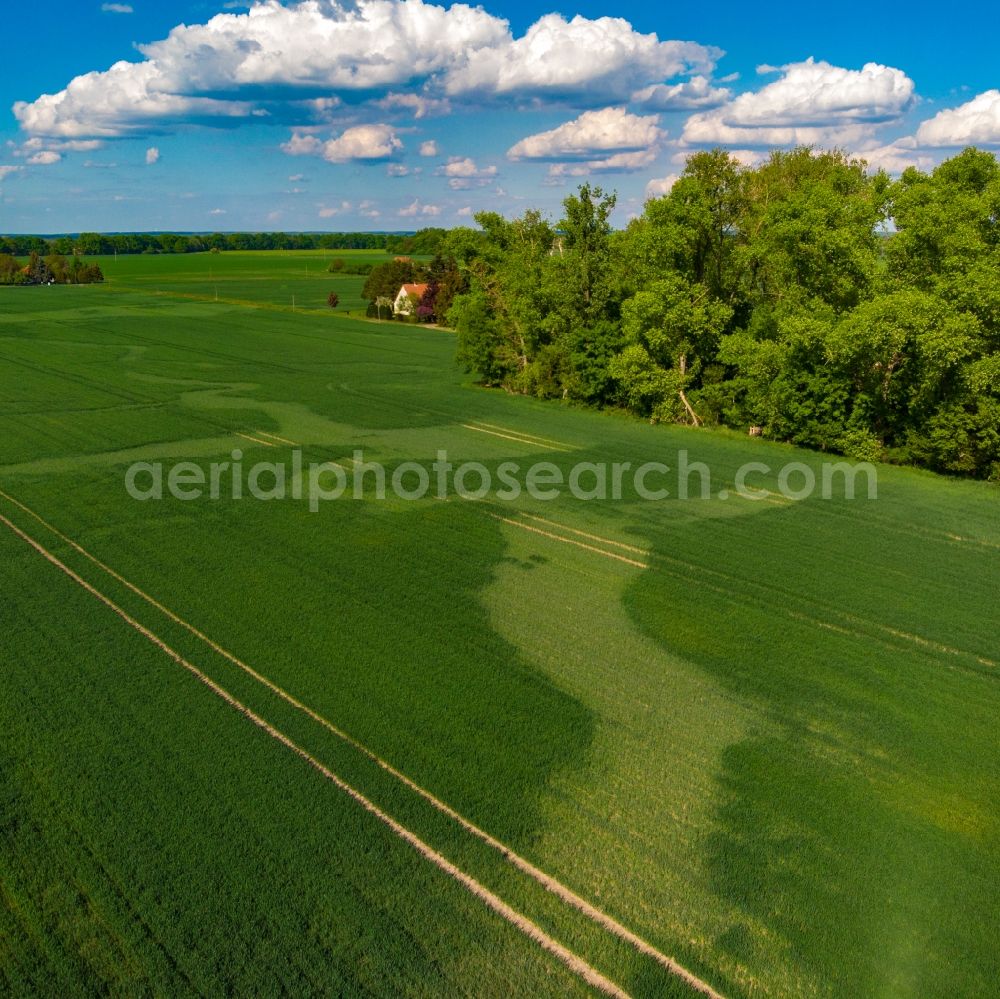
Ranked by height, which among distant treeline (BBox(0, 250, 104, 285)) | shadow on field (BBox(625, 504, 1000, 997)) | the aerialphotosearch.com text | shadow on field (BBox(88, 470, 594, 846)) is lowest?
shadow on field (BBox(625, 504, 1000, 997))

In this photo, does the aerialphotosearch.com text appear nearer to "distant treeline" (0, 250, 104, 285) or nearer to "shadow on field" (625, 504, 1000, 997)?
"shadow on field" (625, 504, 1000, 997)

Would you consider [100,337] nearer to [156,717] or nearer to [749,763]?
[156,717]

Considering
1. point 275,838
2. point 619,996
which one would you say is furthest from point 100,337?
point 619,996

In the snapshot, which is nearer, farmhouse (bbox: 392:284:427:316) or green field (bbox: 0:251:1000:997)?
green field (bbox: 0:251:1000:997)

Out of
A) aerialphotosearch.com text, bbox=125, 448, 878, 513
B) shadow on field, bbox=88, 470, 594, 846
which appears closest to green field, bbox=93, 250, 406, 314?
aerialphotosearch.com text, bbox=125, 448, 878, 513

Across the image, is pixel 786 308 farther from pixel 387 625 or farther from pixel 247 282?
pixel 247 282

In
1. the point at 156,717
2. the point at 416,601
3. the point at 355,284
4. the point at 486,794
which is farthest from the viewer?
the point at 355,284

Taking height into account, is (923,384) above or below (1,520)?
above

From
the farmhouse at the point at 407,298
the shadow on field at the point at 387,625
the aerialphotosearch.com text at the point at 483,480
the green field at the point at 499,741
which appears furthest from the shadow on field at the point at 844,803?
the farmhouse at the point at 407,298

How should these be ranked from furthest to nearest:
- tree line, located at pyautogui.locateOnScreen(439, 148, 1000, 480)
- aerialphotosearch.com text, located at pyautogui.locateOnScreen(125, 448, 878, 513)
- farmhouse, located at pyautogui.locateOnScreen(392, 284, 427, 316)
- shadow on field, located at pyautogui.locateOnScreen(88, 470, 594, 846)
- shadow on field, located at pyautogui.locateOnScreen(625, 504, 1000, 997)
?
farmhouse, located at pyautogui.locateOnScreen(392, 284, 427, 316) → tree line, located at pyautogui.locateOnScreen(439, 148, 1000, 480) → aerialphotosearch.com text, located at pyautogui.locateOnScreen(125, 448, 878, 513) → shadow on field, located at pyautogui.locateOnScreen(88, 470, 594, 846) → shadow on field, located at pyautogui.locateOnScreen(625, 504, 1000, 997)
